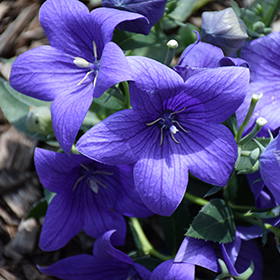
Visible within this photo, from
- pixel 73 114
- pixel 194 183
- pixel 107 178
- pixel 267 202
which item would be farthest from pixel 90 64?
pixel 267 202

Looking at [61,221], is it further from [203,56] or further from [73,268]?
[203,56]

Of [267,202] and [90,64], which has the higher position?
[90,64]

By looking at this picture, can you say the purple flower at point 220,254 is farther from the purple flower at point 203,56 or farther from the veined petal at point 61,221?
the purple flower at point 203,56

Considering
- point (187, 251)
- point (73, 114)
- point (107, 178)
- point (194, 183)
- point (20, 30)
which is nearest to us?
point (73, 114)

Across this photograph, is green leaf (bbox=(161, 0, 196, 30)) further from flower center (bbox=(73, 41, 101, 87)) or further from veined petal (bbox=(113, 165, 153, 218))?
veined petal (bbox=(113, 165, 153, 218))

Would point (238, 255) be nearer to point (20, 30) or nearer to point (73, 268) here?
point (73, 268)

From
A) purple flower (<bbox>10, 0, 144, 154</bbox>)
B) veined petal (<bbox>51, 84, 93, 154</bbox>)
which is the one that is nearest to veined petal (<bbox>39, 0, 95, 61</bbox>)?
purple flower (<bbox>10, 0, 144, 154</bbox>)
